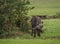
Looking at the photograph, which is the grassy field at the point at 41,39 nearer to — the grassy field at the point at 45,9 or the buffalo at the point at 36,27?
the buffalo at the point at 36,27

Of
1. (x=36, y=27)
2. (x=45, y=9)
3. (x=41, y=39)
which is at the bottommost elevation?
(x=41, y=39)

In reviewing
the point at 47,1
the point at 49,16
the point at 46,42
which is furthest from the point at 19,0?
the point at 47,1

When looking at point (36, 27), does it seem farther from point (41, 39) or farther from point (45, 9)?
point (45, 9)

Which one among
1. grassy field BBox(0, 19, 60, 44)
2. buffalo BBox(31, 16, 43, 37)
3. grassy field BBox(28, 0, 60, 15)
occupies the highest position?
grassy field BBox(28, 0, 60, 15)

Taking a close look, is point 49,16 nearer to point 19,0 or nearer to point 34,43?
point 19,0

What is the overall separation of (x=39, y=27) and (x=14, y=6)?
8.75ft

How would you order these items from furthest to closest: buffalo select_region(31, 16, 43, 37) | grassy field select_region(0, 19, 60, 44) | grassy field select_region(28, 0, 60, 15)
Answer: grassy field select_region(28, 0, 60, 15) < buffalo select_region(31, 16, 43, 37) < grassy field select_region(0, 19, 60, 44)

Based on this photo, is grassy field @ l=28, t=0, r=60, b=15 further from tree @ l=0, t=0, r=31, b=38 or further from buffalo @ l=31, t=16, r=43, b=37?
buffalo @ l=31, t=16, r=43, b=37

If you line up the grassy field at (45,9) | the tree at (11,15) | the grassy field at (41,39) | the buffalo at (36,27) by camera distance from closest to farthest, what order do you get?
the grassy field at (41,39) < the tree at (11,15) < the buffalo at (36,27) < the grassy field at (45,9)

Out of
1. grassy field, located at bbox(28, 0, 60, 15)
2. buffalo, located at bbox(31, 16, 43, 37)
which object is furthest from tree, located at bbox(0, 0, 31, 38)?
grassy field, located at bbox(28, 0, 60, 15)

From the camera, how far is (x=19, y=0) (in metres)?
23.4

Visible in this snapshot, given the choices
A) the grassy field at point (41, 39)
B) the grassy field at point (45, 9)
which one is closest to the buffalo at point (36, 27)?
the grassy field at point (41, 39)

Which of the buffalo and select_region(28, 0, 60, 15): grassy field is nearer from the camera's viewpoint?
the buffalo

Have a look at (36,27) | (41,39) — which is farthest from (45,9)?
(41,39)
